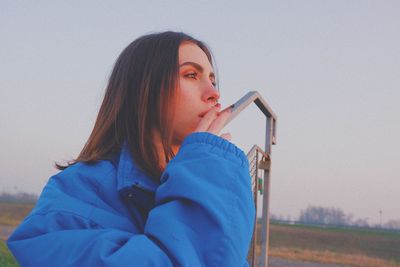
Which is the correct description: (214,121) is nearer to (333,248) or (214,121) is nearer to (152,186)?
(152,186)

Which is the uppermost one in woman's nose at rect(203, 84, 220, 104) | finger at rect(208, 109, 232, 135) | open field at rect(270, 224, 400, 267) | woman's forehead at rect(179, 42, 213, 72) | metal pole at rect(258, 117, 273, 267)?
woman's forehead at rect(179, 42, 213, 72)

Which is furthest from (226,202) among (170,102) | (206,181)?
(170,102)

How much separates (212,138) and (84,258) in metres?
0.36

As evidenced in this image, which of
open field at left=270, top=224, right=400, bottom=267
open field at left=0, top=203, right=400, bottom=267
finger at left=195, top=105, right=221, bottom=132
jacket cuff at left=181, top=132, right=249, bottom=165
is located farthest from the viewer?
open field at left=270, top=224, right=400, bottom=267

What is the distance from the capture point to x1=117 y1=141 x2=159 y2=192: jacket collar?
106 cm

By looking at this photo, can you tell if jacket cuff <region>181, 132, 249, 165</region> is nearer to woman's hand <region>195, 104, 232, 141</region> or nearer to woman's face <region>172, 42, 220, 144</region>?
woman's hand <region>195, 104, 232, 141</region>

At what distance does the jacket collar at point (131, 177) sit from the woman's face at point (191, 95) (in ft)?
0.59

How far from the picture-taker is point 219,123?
1.15 metres

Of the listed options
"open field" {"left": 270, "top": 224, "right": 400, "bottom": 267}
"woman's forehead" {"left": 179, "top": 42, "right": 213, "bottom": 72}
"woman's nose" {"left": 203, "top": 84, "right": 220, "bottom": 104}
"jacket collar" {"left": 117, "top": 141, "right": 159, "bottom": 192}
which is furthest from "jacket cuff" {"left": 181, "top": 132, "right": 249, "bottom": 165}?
"open field" {"left": 270, "top": 224, "right": 400, "bottom": 267}

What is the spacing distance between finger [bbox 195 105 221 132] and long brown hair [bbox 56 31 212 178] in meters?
0.11

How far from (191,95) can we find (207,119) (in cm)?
12

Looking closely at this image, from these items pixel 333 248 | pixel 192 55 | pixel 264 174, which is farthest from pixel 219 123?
pixel 333 248

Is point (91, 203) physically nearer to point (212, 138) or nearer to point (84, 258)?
point (84, 258)

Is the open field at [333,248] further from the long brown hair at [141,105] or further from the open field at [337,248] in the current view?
the long brown hair at [141,105]
